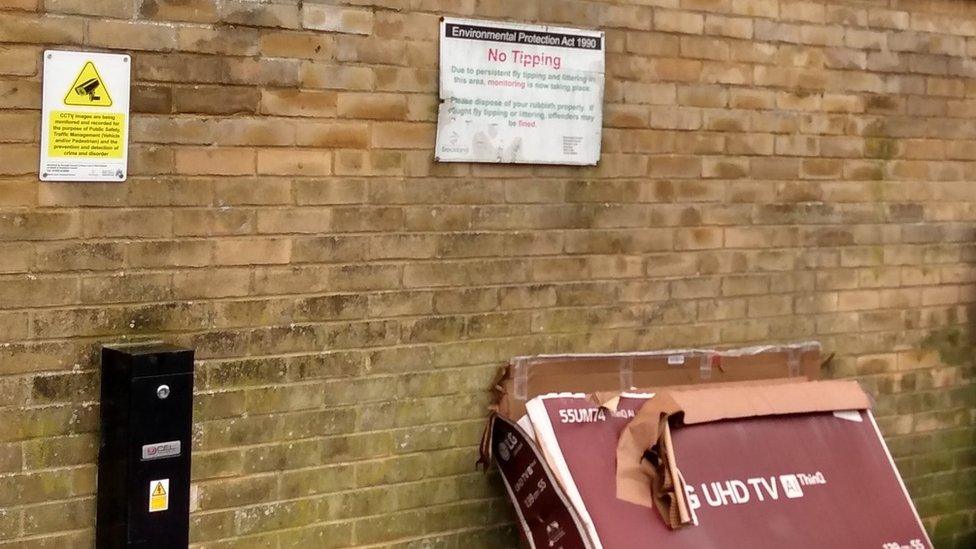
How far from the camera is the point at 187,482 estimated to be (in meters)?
3.22

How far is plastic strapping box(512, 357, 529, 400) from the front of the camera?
4.11m

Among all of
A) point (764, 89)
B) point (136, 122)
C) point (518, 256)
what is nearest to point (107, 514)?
point (136, 122)

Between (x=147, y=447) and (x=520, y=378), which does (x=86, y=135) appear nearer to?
(x=147, y=447)

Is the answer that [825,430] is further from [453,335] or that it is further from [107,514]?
[107,514]

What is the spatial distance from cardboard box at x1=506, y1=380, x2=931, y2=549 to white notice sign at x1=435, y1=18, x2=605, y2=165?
3.11 feet

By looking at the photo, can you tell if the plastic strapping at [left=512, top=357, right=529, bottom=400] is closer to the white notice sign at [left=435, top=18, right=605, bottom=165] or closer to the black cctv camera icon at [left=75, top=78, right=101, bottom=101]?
the white notice sign at [left=435, top=18, right=605, bottom=165]

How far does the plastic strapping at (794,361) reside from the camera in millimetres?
4797

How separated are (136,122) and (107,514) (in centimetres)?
120

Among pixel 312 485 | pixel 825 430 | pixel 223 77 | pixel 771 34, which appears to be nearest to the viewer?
pixel 223 77

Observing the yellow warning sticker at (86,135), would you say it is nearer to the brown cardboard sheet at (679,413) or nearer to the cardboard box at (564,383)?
the cardboard box at (564,383)

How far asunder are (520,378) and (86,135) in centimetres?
181

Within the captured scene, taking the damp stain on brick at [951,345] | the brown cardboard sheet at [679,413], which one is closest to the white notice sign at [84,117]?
the brown cardboard sheet at [679,413]

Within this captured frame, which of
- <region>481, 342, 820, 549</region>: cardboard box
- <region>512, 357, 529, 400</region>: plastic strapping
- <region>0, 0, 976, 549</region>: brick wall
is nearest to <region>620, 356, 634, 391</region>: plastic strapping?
<region>481, 342, 820, 549</region>: cardboard box

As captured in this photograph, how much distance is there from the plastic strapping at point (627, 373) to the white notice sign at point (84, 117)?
6.91 ft
